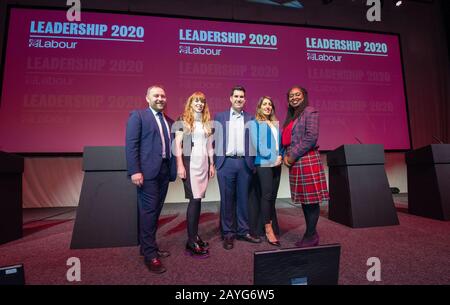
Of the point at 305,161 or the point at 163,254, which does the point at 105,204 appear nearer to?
the point at 163,254

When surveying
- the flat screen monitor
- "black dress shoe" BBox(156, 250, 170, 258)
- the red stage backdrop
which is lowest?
"black dress shoe" BBox(156, 250, 170, 258)

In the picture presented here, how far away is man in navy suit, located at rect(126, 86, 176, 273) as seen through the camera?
1451mm

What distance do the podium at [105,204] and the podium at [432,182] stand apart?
3.35 meters

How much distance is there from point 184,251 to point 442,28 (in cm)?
711

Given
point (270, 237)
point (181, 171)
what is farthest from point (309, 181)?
point (181, 171)

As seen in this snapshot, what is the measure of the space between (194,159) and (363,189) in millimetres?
1925

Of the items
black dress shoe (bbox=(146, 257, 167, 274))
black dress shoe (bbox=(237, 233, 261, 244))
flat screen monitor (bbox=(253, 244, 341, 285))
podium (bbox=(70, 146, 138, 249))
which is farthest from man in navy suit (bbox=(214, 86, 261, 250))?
flat screen monitor (bbox=(253, 244, 341, 285))

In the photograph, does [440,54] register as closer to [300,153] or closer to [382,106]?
[382,106]

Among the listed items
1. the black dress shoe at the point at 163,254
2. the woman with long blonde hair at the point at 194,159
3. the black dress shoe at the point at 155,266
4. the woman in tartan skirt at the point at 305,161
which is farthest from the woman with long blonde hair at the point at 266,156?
the black dress shoe at the point at 155,266

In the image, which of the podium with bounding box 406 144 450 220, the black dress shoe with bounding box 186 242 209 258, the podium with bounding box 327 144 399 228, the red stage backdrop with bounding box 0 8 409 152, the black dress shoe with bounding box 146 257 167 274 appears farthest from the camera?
the red stage backdrop with bounding box 0 8 409 152

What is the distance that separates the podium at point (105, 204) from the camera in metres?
1.88

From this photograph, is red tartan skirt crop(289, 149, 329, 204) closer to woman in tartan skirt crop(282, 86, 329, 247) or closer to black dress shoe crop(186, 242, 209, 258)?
woman in tartan skirt crop(282, 86, 329, 247)

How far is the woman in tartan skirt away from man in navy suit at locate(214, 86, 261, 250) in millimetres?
374
